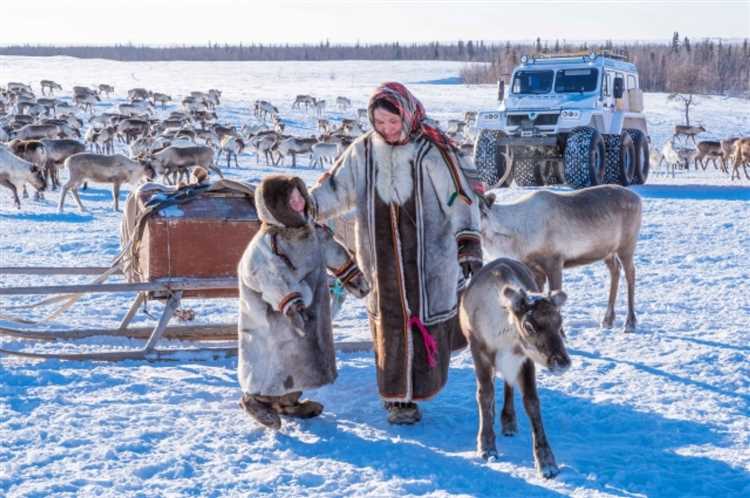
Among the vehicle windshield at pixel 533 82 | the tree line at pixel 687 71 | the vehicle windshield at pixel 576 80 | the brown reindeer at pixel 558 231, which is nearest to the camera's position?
the brown reindeer at pixel 558 231

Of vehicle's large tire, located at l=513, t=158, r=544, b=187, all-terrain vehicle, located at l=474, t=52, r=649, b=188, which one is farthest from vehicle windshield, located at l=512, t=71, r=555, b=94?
vehicle's large tire, located at l=513, t=158, r=544, b=187

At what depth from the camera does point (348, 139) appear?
26078 millimetres

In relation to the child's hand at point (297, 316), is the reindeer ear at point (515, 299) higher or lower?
higher

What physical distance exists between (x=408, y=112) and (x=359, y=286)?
2.66 feet

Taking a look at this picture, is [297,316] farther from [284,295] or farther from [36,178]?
[36,178]

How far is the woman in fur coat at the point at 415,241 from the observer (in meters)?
3.97

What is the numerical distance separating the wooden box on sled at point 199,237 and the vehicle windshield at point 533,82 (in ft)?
33.9

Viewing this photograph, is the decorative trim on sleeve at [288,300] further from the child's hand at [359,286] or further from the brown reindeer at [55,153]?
the brown reindeer at [55,153]

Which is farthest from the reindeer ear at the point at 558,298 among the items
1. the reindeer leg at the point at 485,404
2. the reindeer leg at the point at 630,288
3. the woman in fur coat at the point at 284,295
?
the reindeer leg at the point at 630,288

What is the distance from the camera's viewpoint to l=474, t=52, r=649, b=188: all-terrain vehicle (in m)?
13.6

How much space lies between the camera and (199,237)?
5.24 metres

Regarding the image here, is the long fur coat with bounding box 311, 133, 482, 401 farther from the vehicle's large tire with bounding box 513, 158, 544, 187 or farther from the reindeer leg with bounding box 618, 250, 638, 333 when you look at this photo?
the vehicle's large tire with bounding box 513, 158, 544, 187

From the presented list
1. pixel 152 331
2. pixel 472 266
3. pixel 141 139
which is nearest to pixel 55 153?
pixel 141 139

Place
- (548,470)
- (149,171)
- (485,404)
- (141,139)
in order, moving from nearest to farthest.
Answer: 1. (548,470)
2. (485,404)
3. (149,171)
4. (141,139)
